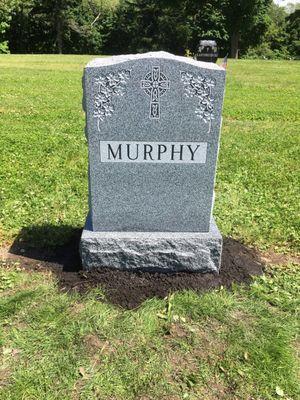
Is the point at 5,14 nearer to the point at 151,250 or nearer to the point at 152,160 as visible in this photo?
the point at 152,160

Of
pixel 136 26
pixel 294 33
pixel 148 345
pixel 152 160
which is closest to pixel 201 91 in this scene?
pixel 152 160

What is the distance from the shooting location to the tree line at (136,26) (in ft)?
117

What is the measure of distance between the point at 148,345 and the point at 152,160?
4.68ft

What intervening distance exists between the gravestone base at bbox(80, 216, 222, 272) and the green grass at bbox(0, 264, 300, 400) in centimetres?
30

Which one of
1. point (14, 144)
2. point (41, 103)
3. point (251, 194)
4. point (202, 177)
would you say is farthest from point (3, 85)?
point (202, 177)

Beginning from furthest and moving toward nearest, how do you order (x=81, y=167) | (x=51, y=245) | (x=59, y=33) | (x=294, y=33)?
(x=294, y=33) < (x=59, y=33) < (x=81, y=167) < (x=51, y=245)

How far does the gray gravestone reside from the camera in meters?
3.26

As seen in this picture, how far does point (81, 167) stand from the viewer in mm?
6414

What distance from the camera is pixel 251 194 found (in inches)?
225

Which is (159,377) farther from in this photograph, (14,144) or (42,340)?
(14,144)

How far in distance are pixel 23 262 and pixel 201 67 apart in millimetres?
2314

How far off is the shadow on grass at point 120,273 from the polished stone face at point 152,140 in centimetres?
42

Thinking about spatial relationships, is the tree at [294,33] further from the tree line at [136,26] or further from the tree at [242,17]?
the tree at [242,17]

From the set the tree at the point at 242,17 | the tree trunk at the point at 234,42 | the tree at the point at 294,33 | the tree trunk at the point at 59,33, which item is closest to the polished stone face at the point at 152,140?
the tree at the point at 242,17
